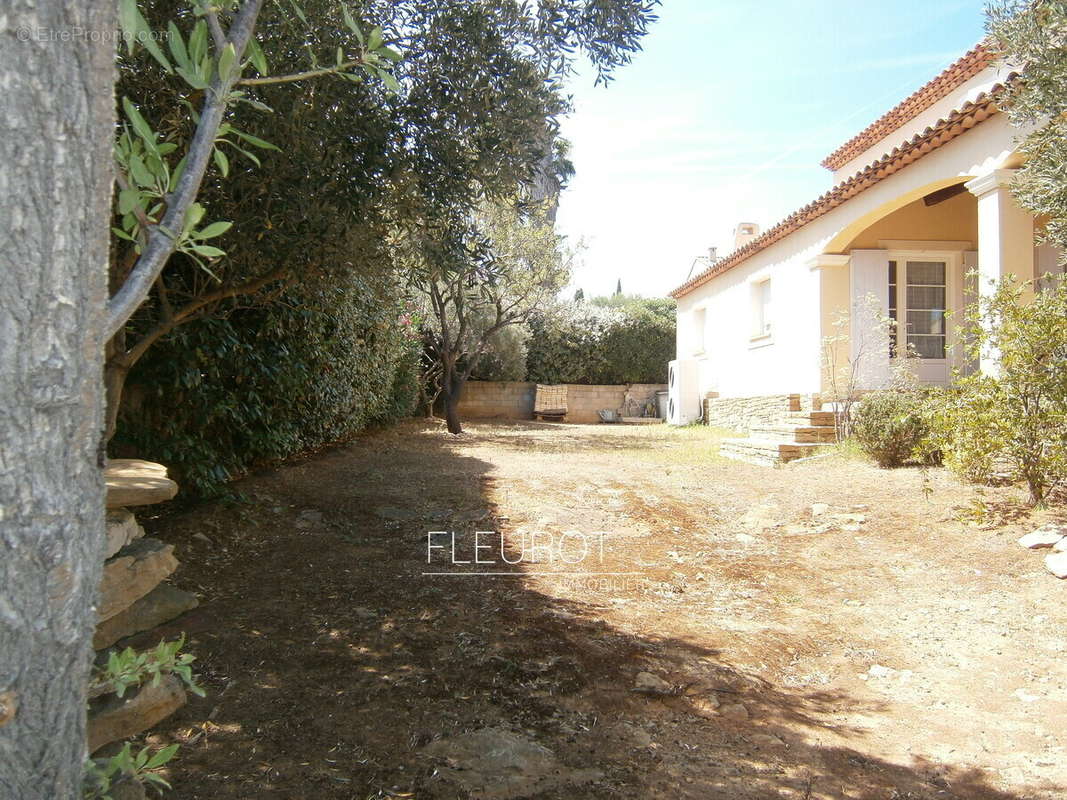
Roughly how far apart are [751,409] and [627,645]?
10053 millimetres

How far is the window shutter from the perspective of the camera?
9.95 metres

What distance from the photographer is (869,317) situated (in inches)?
403

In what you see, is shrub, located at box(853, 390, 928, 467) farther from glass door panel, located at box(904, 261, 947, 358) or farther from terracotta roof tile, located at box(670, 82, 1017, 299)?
glass door panel, located at box(904, 261, 947, 358)

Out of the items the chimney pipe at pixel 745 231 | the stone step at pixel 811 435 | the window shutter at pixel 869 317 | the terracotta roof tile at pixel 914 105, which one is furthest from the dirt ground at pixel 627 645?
the chimney pipe at pixel 745 231

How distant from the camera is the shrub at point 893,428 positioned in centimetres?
729

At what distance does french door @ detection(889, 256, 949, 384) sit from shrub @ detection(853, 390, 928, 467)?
3.56m

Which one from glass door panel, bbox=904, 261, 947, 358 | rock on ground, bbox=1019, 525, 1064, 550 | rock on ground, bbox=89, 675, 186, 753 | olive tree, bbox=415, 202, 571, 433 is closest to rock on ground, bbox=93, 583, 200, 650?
rock on ground, bbox=89, 675, 186, 753

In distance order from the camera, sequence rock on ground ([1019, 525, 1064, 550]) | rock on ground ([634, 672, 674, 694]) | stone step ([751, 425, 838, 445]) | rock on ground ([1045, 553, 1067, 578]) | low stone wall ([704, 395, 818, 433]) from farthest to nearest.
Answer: low stone wall ([704, 395, 818, 433]) < stone step ([751, 425, 838, 445]) < rock on ground ([1019, 525, 1064, 550]) < rock on ground ([1045, 553, 1067, 578]) < rock on ground ([634, 672, 674, 694])

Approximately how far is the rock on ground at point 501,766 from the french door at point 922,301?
10294 millimetres

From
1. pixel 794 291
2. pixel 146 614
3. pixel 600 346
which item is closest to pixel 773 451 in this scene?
pixel 794 291

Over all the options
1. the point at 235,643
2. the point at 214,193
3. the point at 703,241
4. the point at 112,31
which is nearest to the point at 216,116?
the point at 112,31

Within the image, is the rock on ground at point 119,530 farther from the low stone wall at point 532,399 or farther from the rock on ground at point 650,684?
the low stone wall at point 532,399

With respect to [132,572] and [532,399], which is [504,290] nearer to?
[532,399]

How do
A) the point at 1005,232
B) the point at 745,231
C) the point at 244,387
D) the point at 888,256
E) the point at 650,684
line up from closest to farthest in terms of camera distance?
the point at 650,684
the point at 244,387
the point at 1005,232
the point at 888,256
the point at 745,231
